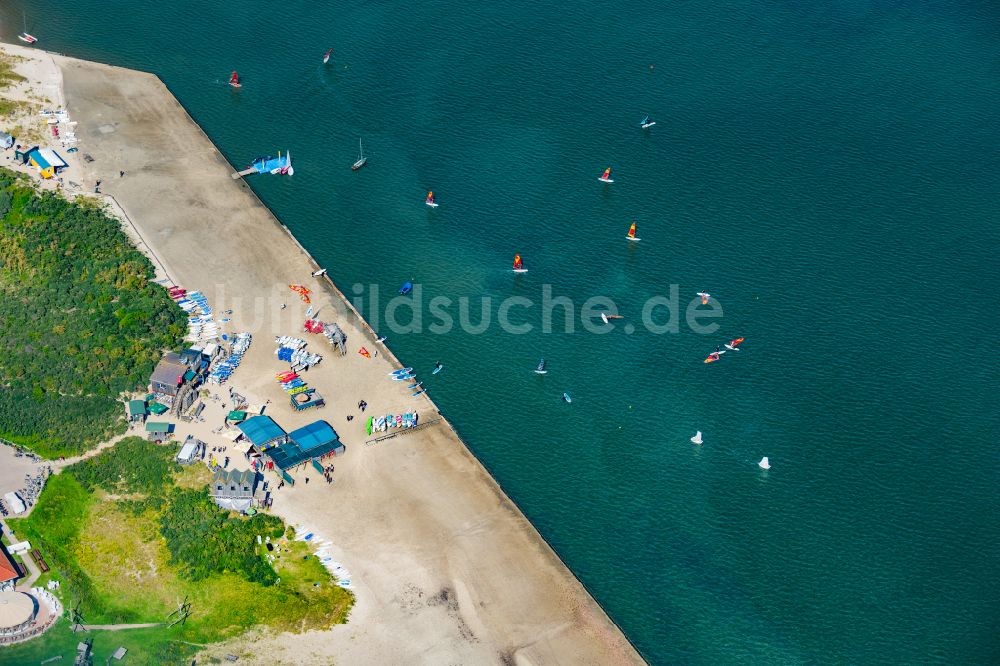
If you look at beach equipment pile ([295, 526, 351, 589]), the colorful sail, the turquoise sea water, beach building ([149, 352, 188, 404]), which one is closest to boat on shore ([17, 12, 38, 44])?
the turquoise sea water

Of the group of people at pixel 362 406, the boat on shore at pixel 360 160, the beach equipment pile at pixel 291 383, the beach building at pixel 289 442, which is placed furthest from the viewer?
the boat on shore at pixel 360 160

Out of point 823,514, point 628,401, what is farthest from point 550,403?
point 823,514

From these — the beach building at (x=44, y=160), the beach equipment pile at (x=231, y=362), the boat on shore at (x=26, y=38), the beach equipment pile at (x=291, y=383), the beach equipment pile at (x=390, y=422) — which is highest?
the boat on shore at (x=26, y=38)

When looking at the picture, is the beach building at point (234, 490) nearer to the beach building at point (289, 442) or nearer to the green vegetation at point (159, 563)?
the green vegetation at point (159, 563)

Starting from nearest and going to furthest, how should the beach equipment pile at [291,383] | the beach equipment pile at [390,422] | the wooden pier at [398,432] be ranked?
the wooden pier at [398,432]
the beach equipment pile at [390,422]
the beach equipment pile at [291,383]

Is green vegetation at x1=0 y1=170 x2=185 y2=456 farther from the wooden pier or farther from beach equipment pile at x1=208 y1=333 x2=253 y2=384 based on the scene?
the wooden pier

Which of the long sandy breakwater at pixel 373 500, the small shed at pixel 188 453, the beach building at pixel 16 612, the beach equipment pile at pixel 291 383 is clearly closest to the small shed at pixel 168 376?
the long sandy breakwater at pixel 373 500

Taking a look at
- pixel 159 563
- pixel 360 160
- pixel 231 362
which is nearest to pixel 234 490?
pixel 159 563
